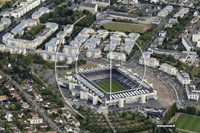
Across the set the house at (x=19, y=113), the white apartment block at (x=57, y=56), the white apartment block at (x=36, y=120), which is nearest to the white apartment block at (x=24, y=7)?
the white apartment block at (x=57, y=56)

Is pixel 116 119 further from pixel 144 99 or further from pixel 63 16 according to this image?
pixel 63 16

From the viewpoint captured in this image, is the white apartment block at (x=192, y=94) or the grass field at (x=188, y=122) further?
the white apartment block at (x=192, y=94)

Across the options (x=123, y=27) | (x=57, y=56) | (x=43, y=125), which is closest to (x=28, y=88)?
(x=43, y=125)

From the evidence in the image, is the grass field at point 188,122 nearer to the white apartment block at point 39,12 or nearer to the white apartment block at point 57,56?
the white apartment block at point 57,56

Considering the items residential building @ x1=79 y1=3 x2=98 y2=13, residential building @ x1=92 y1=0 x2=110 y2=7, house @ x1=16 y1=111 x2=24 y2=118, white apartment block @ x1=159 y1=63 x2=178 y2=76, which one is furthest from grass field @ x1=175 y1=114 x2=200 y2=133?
residential building @ x1=92 y1=0 x2=110 y2=7

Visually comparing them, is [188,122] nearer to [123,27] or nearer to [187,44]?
[187,44]

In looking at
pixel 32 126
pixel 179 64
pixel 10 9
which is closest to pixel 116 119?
pixel 32 126
